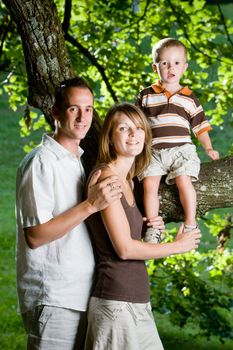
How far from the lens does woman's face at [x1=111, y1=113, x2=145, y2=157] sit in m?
3.03

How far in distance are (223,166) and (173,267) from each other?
3392mm

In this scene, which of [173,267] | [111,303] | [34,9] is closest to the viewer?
[111,303]

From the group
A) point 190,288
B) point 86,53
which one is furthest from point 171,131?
point 190,288

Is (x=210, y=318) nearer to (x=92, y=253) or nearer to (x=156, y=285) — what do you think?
(x=156, y=285)

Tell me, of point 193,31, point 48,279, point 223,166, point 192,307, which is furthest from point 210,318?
point 48,279

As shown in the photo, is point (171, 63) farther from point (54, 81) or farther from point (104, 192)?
point (104, 192)

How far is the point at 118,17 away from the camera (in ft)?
22.4

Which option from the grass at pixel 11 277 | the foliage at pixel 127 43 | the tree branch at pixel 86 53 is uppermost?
the foliage at pixel 127 43

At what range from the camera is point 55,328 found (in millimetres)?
2957

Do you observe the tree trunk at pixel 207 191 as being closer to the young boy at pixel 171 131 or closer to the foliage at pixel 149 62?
the young boy at pixel 171 131

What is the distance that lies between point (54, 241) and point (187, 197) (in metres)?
0.68

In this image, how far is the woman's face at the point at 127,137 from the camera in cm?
303

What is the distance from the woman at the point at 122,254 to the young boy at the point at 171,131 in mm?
Result: 167

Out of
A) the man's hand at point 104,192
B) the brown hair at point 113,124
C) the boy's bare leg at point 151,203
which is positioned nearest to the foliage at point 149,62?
the boy's bare leg at point 151,203
